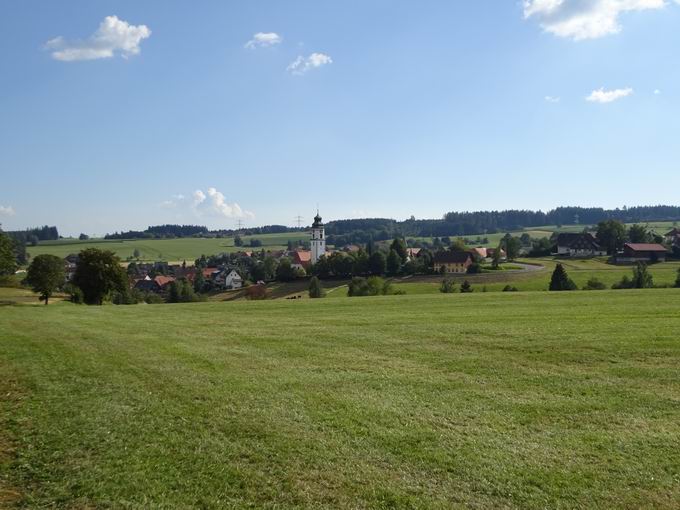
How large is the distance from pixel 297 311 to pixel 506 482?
30.4 m

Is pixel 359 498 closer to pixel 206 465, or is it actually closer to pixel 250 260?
pixel 206 465

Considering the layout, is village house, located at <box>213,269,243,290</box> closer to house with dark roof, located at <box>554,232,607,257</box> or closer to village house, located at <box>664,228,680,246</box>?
house with dark roof, located at <box>554,232,607,257</box>

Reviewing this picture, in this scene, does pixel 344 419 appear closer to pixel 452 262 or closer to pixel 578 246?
pixel 452 262

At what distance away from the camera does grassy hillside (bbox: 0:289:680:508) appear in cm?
993

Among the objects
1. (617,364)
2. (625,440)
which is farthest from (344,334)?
(625,440)

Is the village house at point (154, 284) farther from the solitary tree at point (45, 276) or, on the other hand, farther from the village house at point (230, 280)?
the solitary tree at point (45, 276)

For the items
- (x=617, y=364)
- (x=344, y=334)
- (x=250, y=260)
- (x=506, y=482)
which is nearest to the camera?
(x=506, y=482)

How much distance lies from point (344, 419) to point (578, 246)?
13838 cm

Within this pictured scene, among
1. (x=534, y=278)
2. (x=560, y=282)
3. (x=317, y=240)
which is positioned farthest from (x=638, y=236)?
(x=317, y=240)

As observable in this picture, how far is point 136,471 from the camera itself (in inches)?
413

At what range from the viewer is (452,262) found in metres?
116

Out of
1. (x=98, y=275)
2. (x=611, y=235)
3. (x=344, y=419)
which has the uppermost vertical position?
(x=611, y=235)

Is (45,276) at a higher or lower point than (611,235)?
lower

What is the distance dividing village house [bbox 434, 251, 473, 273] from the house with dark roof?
107 feet
